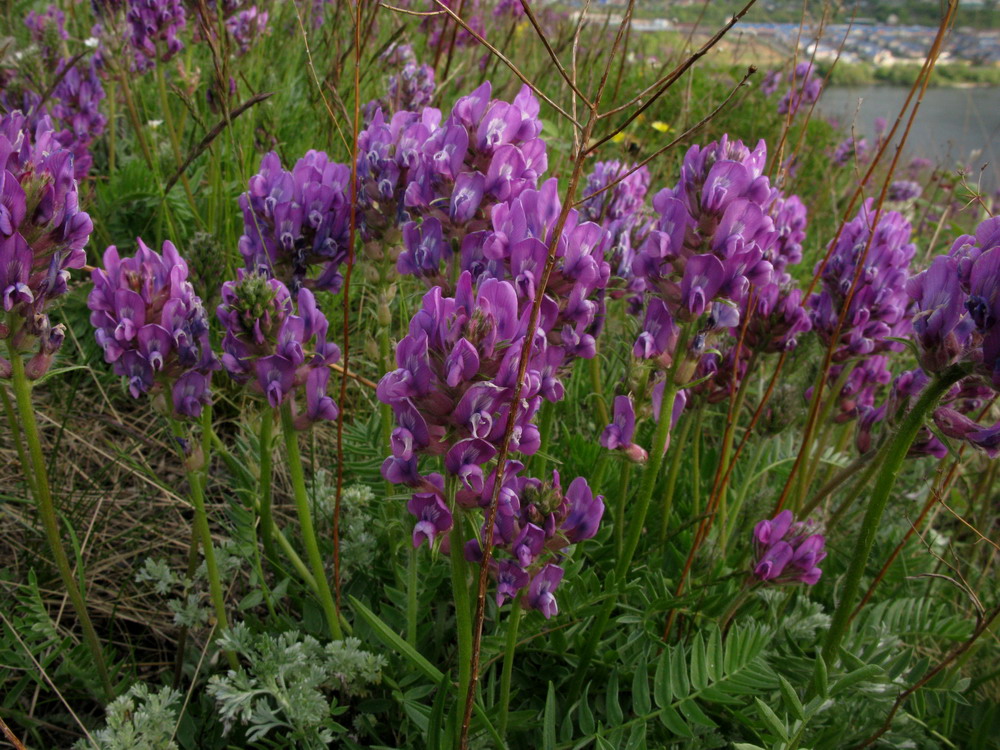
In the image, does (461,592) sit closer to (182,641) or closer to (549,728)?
(549,728)

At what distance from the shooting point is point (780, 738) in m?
1.63

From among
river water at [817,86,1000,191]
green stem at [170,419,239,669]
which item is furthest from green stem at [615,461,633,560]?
river water at [817,86,1000,191]

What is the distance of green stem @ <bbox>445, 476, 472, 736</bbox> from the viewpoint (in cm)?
149

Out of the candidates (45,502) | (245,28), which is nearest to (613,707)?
(45,502)

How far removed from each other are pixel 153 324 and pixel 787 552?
153cm

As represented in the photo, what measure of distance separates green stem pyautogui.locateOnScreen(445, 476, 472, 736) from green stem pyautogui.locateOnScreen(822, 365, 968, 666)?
2.63 ft

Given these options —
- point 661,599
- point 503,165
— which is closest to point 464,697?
point 661,599

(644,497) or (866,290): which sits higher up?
(866,290)

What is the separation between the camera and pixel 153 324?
1.70 meters

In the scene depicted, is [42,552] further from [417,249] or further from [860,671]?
[860,671]

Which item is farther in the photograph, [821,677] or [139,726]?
[139,726]

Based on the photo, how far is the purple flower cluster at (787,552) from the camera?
1.97 metres

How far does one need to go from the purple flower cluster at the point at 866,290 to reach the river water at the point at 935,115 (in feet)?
19.8

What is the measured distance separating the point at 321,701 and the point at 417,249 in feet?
3.31
